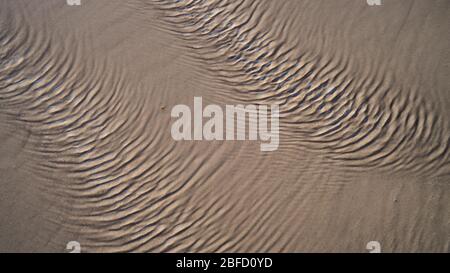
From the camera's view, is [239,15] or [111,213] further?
[239,15]

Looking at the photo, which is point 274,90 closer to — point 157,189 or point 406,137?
point 406,137

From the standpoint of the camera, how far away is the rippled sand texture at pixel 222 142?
369cm

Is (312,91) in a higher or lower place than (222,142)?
higher

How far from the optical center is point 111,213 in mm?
3758

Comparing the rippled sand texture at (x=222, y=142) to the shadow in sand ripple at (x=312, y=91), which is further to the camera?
the shadow in sand ripple at (x=312, y=91)

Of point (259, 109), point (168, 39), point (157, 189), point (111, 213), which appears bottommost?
point (111, 213)

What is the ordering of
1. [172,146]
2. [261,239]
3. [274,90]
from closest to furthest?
[261,239] < [172,146] < [274,90]

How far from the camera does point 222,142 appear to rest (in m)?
4.26

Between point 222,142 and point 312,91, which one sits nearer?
point 222,142

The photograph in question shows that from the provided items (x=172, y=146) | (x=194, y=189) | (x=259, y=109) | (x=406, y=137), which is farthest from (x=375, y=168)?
(x=172, y=146)

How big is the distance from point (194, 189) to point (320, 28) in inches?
126

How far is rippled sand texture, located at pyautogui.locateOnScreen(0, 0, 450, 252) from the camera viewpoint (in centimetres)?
369

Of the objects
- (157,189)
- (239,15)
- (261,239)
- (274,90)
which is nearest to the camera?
(261,239)

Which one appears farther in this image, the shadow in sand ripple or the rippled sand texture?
the shadow in sand ripple
